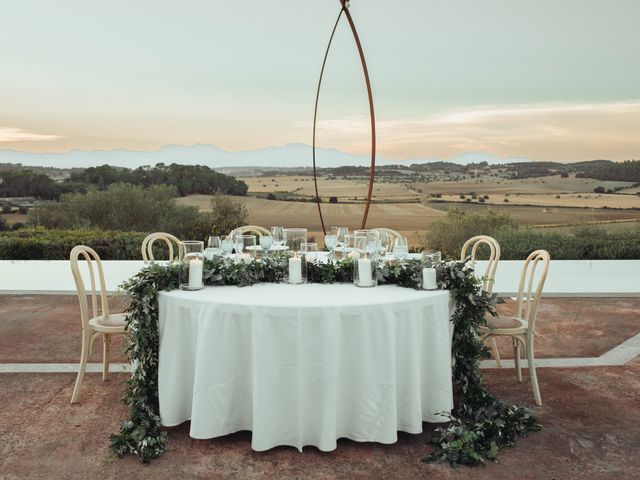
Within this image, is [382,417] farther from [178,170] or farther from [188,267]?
[178,170]

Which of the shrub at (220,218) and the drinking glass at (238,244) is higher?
the drinking glass at (238,244)

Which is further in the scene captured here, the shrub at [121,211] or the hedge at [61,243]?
the shrub at [121,211]

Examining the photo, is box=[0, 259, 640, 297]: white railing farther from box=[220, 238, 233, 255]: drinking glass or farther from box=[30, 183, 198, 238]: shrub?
box=[220, 238, 233, 255]: drinking glass

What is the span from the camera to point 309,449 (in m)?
3.16

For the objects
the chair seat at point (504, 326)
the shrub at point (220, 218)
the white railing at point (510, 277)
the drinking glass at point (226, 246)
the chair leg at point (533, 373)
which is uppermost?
the drinking glass at point (226, 246)

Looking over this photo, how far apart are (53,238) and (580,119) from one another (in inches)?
315

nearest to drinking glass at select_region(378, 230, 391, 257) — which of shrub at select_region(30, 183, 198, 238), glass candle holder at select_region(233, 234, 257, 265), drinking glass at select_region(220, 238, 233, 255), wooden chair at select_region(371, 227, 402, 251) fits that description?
wooden chair at select_region(371, 227, 402, 251)

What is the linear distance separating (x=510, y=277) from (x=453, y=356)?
5698 millimetres

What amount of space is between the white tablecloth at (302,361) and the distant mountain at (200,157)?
21.8 feet

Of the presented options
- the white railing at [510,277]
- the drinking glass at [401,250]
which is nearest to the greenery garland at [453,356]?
the drinking glass at [401,250]

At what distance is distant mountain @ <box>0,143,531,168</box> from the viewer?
31.3ft

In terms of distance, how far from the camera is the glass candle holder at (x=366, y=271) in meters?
3.39

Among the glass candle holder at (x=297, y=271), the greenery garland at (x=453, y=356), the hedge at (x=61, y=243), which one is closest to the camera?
the greenery garland at (x=453, y=356)

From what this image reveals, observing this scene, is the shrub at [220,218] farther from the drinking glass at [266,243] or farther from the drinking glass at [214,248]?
the drinking glass at [214,248]
